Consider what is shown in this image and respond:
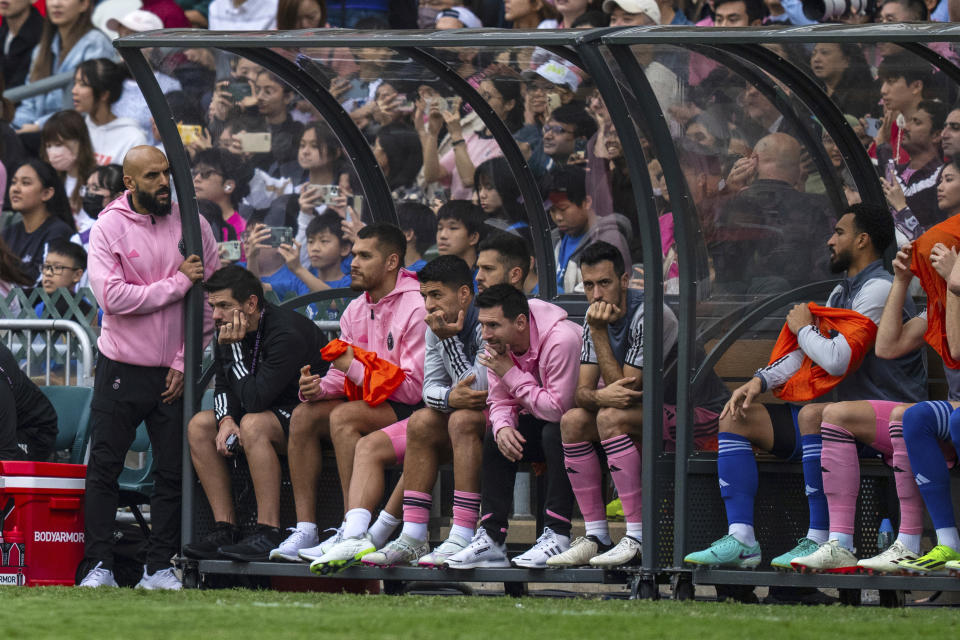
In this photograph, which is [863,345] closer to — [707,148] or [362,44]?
[707,148]

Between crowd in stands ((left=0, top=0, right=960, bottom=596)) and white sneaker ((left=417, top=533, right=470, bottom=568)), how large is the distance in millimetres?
17

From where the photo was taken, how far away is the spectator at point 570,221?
9422mm

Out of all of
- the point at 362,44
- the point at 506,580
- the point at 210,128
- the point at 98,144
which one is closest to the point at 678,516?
the point at 506,580

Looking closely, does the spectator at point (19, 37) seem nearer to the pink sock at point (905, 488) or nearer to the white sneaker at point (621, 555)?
the white sneaker at point (621, 555)

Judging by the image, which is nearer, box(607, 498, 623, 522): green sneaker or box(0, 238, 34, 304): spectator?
box(607, 498, 623, 522): green sneaker

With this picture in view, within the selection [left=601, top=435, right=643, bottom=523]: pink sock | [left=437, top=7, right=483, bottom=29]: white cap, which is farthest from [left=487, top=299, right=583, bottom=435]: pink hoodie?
[left=437, top=7, right=483, bottom=29]: white cap

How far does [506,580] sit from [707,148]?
7.36 ft

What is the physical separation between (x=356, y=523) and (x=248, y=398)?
98cm

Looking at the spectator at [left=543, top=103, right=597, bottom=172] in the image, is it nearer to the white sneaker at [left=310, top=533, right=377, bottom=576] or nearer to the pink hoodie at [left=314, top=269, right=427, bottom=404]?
the pink hoodie at [left=314, top=269, right=427, bottom=404]

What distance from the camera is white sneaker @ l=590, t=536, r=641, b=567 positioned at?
8.17m

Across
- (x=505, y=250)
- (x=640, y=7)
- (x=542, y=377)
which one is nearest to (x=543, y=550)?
(x=542, y=377)

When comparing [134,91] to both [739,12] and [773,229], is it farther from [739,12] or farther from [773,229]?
[773,229]

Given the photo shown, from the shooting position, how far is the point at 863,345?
8000 millimetres

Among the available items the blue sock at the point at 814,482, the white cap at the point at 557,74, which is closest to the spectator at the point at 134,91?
the white cap at the point at 557,74
